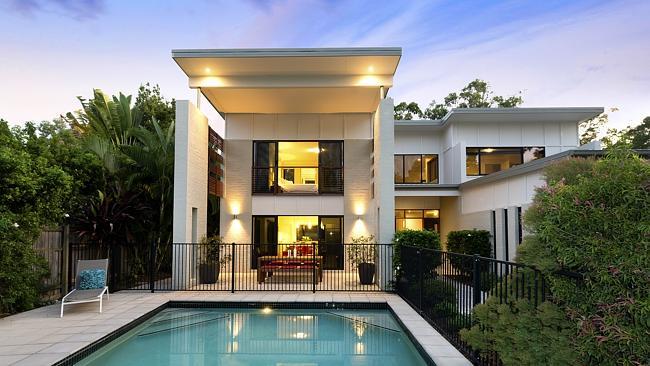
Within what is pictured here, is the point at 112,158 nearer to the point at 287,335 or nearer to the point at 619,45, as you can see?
the point at 287,335

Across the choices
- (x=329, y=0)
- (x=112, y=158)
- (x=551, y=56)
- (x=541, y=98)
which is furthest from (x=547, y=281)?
(x=541, y=98)

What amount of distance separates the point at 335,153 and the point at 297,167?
4.69 ft

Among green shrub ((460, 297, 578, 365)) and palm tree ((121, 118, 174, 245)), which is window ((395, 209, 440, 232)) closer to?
palm tree ((121, 118, 174, 245))

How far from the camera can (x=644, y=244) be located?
2395mm

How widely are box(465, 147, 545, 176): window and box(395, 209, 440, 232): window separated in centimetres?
243

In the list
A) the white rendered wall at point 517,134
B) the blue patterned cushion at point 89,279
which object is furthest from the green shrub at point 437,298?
the white rendered wall at point 517,134

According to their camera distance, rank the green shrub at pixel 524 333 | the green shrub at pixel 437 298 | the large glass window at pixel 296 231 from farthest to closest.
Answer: the large glass window at pixel 296 231 < the green shrub at pixel 437 298 < the green shrub at pixel 524 333

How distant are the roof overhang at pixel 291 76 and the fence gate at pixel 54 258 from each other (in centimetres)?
509

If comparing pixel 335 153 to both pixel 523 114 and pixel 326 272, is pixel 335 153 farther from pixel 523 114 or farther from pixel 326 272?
pixel 523 114

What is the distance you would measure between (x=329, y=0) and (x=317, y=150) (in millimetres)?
5164

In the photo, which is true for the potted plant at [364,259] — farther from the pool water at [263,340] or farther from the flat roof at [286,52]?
the flat roof at [286,52]

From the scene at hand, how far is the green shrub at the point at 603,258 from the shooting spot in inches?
94.3

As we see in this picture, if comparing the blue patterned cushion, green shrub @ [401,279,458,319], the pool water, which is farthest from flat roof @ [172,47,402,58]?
the pool water

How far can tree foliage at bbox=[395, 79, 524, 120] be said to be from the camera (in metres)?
30.1
